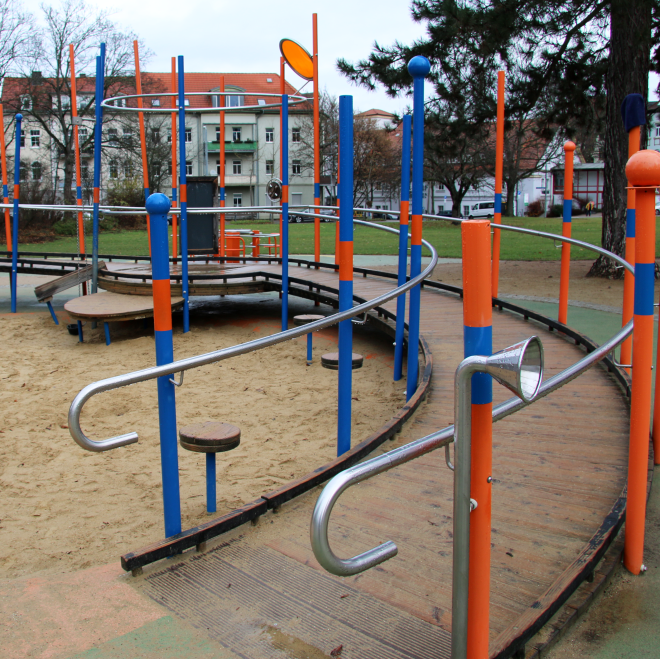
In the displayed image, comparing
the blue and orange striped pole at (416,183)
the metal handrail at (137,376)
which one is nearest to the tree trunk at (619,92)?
the blue and orange striped pole at (416,183)

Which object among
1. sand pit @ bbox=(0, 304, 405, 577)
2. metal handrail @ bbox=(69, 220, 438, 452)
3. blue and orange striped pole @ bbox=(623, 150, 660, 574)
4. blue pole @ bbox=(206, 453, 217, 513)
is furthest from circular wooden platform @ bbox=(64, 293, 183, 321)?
blue and orange striped pole @ bbox=(623, 150, 660, 574)

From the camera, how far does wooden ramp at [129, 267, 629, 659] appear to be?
206cm

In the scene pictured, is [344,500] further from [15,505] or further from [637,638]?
[15,505]

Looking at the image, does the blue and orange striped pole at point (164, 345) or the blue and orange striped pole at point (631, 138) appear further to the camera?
the blue and orange striped pole at point (631, 138)

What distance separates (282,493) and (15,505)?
183 centimetres

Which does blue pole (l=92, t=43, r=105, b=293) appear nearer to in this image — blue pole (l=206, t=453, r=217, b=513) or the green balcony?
blue pole (l=206, t=453, r=217, b=513)

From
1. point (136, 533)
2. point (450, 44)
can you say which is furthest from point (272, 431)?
point (450, 44)

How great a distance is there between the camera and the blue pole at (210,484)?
125 inches

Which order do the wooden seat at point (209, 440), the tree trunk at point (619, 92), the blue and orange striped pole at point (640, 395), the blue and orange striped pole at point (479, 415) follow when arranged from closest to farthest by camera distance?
1. the blue and orange striped pole at point (479, 415)
2. the blue and orange striped pole at point (640, 395)
3. the wooden seat at point (209, 440)
4. the tree trunk at point (619, 92)

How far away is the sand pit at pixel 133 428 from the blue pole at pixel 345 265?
0.72 m

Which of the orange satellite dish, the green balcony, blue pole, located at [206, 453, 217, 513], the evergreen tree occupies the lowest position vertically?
blue pole, located at [206, 453, 217, 513]

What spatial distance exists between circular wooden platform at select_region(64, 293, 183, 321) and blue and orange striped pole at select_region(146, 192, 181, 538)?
5.59m

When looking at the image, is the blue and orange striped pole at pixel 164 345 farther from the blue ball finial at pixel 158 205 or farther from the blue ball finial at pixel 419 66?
the blue ball finial at pixel 419 66

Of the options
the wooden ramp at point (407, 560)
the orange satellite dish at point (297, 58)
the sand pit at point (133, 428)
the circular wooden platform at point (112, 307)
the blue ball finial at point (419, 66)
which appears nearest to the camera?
the wooden ramp at point (407, 560)
